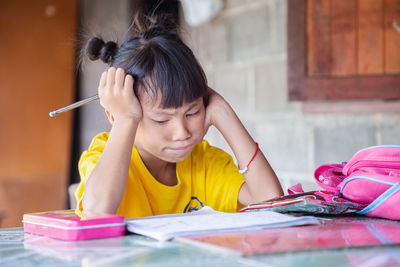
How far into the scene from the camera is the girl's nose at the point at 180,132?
1345mm

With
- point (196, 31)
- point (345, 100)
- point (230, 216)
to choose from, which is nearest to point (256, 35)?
point (196, 31)

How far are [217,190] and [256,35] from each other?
143cm

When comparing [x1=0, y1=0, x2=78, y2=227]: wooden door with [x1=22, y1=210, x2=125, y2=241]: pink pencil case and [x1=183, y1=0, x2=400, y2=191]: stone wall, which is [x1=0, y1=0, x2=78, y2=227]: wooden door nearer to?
[x1=183, y1=0, x2=400, y2=191]: stone wall

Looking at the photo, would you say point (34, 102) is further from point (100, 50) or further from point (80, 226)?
point (80, 226)

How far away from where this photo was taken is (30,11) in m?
3.69

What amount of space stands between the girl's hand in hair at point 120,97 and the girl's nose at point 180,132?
0.33 feet

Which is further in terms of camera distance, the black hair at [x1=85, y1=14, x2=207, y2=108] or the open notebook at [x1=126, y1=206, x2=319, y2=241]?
the black hair at [x1=85, y1=14, x2=207, y2=108]

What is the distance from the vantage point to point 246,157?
4.86 ft

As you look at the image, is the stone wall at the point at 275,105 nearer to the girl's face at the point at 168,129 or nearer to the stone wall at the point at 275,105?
the stone wall at the point at 275,105

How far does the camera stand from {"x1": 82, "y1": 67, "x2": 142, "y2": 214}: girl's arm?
3.92 feet

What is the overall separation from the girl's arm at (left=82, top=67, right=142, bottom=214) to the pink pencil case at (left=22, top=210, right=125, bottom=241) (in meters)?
0.30

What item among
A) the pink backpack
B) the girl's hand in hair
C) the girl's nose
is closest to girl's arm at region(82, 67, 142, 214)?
the girl's hand in hair

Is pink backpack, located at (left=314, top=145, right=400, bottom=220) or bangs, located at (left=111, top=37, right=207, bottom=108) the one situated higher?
bangs, located at (left=111, top=37, right=207, bottom=108)

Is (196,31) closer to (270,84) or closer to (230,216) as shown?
(270,84)
